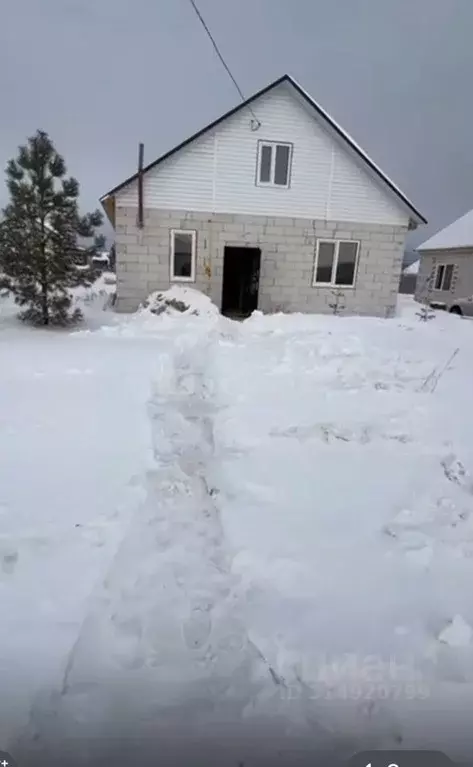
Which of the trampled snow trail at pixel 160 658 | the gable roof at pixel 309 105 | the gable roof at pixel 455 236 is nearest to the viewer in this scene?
the trampled snow trail at pixel 160 658

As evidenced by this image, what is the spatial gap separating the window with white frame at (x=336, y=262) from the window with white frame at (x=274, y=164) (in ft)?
7.37

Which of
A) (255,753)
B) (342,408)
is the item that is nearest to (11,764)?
(255,753)

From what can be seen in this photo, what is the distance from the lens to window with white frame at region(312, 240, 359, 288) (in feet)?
43.5

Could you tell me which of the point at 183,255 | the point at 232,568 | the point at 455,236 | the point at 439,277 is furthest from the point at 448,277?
the point at 232,568

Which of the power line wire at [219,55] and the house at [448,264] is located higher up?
the power line wire at [219,55]

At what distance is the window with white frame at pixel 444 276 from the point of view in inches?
858

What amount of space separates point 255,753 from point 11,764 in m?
0.88

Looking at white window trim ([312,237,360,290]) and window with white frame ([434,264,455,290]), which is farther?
window with white frame ([434,264,455,290])

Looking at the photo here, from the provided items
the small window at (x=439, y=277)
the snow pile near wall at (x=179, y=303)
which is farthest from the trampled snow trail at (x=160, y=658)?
the small window at (x=439, y=277)

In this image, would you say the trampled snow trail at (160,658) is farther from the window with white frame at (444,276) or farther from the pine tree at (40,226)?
the window with white frame at (444,276)

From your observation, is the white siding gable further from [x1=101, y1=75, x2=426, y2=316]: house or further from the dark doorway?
the dark doorway

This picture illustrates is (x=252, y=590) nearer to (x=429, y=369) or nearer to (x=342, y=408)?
(x=342, y=408)

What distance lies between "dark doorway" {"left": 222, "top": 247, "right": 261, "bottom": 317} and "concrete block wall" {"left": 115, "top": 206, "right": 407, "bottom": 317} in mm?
1127

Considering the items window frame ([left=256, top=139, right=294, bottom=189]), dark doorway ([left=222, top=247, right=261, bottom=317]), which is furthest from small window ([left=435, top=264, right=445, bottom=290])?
window frame ([left=256, top=139, right=294, bottom=189])
